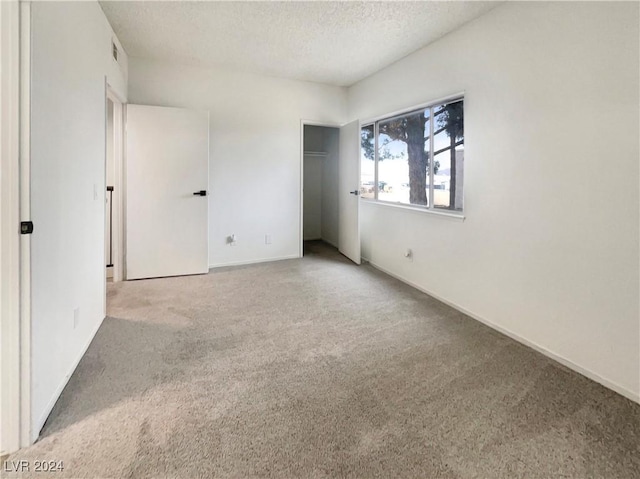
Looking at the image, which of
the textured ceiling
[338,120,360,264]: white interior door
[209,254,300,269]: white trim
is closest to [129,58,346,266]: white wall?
[209,254,300,269]: white trim

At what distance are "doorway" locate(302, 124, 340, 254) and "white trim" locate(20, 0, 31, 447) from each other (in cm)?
490

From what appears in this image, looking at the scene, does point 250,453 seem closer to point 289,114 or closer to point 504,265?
point 504,265

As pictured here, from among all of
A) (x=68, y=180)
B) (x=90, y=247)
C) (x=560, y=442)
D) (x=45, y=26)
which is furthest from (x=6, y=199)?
(x=560, y=442)

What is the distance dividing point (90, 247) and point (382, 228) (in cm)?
315

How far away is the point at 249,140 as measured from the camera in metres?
4.84

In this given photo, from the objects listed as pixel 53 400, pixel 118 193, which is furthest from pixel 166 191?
pixel 53 400

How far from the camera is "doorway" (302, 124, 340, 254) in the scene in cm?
634

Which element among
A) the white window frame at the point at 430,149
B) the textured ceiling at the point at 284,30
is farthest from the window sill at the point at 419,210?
the textured ceiling at the point at 284,30

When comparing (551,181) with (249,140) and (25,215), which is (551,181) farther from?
(249,140)

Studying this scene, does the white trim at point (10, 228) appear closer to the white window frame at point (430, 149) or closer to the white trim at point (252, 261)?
the white window frame at point (430, 149)

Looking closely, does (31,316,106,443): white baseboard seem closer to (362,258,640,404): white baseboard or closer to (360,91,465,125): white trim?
(362,258,640,404): white baseboard

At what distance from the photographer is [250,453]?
154 centimetres

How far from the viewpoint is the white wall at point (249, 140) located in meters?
4.42

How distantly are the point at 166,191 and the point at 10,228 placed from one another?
287 centimetres
